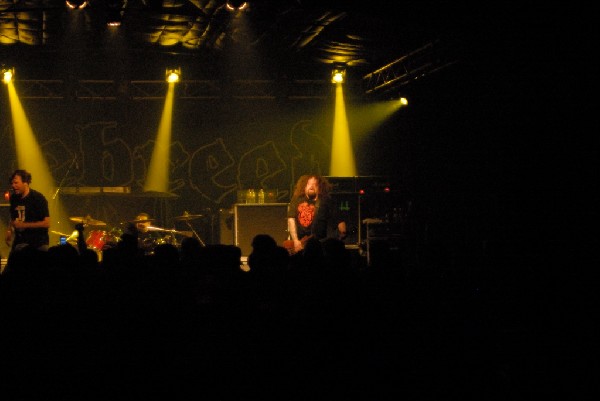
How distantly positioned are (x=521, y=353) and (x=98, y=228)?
814cm

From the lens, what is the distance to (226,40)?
410 inches

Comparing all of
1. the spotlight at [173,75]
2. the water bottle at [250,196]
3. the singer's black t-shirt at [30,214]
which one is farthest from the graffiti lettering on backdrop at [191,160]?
the singer's black t-shirt at [30,214]

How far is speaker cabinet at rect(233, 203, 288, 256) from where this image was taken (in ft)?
34.7

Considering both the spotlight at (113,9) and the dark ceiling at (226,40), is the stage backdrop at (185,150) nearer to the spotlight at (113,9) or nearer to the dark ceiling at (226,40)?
the dark ceiling at (226,40)

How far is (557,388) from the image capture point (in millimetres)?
2795

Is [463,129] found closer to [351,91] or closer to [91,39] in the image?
[351,91]

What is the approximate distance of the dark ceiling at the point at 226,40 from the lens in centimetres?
824

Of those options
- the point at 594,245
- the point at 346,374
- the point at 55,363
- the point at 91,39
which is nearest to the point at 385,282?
the point at 346,374

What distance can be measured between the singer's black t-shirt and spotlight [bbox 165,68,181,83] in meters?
4.63

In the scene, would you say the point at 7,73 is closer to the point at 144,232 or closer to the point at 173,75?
the point at 173,75

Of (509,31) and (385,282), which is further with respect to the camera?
(509,31)

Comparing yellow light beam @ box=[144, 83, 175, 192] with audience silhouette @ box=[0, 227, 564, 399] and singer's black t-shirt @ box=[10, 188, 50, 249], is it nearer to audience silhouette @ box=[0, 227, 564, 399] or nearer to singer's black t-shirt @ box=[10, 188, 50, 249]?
singer's black t-shirt @ box=[10, 188, 50, 249]

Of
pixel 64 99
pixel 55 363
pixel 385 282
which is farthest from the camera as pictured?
pixel 64 99

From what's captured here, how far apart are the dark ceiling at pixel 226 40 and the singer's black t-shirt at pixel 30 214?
2335 mm
